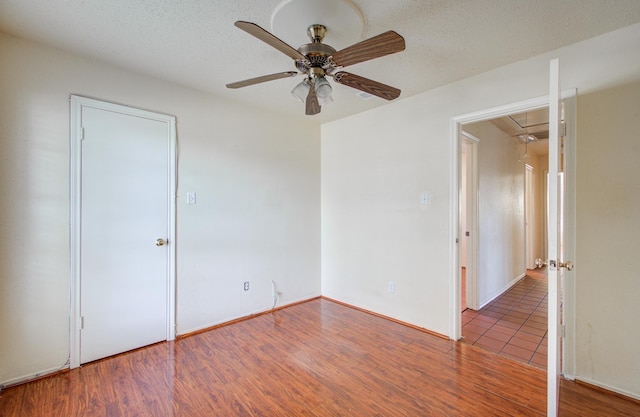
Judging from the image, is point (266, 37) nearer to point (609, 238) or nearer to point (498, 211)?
point (609, 238)

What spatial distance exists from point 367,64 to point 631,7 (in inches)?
61.6

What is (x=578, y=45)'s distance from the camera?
1956mm

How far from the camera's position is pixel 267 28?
1.80 m

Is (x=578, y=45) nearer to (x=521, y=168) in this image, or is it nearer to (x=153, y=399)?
(x=521, y=168)

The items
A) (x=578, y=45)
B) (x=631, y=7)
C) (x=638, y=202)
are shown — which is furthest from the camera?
(x=578, y=45)

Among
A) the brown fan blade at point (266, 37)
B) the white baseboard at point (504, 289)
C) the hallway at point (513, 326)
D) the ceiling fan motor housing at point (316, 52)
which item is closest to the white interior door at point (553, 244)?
the hallway at point (513, 326)

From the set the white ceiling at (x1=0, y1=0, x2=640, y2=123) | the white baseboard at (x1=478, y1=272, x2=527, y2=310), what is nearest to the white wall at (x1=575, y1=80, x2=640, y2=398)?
the white ceiling at (x1=0, y1=0, x2=640, y2=123)

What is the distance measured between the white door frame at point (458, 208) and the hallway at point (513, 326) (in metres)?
0.22

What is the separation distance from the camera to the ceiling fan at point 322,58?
1363 millimetres

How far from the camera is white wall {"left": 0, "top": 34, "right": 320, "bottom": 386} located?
1.95m

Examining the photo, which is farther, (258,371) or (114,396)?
(258,371)

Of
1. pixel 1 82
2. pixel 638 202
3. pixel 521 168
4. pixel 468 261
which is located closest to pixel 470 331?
pixel 468 261

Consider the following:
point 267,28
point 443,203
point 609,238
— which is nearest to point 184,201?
point 267,28

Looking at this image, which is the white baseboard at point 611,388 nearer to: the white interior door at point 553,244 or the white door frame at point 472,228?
the white interior door at point 553,244
